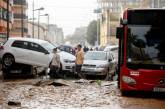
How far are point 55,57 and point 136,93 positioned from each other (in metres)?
7.06

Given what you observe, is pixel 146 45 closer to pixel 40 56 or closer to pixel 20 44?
pixel 40 56

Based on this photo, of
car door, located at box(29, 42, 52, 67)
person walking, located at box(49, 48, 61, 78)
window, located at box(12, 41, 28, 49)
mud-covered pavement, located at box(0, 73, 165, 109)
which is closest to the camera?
mud-covered pavement, located at box(0, 73, 165, 109)

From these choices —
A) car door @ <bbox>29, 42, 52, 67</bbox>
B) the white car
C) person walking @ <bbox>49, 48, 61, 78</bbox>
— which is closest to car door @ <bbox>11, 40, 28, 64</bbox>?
the white car

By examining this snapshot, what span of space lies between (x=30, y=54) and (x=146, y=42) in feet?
35.9

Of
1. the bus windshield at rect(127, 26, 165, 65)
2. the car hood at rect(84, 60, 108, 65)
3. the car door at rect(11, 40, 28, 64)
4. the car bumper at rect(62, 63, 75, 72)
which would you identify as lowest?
the car bumper at rect(62, 63, 75, 72)

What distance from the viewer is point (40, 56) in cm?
2597

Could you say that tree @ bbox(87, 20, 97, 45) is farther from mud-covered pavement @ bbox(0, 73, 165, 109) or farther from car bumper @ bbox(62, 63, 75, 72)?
mud-covered pavement @ bbox(0, 73, 165, 109)

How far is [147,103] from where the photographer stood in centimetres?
1534

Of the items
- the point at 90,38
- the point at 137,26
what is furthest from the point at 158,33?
the point at 90,38

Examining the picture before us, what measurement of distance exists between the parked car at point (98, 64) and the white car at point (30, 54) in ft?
2.86

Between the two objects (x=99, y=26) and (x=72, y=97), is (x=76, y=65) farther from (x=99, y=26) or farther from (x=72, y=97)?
(x=99, y=26)

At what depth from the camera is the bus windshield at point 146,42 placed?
1620 cm

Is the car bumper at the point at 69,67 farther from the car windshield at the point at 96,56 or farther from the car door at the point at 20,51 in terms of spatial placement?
the car door at the point at 20,51

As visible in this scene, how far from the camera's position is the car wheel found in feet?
87.0
